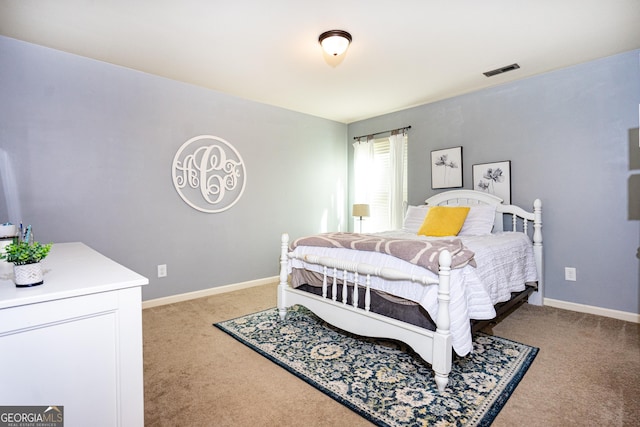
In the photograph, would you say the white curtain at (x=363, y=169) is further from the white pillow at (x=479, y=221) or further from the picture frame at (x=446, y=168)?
the white pillow at (x=479, y=221)

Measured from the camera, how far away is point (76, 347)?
1.00m

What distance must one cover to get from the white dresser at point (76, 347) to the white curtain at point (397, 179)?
374 centimetres

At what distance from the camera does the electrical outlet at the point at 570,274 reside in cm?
312

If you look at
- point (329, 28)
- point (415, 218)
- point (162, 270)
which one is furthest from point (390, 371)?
point (162, 270)

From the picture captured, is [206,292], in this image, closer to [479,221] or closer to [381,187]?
[381,187]

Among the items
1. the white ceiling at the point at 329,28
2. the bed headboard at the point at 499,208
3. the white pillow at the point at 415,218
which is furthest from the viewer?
the white pillow at the point at 415,218

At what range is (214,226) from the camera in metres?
3.73

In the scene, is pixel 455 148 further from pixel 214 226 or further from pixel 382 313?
pixel 214 226

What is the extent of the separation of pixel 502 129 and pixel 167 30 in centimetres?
331

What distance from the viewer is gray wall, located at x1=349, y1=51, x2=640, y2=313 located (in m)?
2.82

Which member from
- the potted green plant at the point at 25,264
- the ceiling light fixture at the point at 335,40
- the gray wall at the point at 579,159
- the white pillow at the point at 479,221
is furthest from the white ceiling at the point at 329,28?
the potted green plant at the point at 25,264

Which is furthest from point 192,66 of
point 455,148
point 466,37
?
point 455,148

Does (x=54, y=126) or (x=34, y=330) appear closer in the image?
(x=34, y=330)

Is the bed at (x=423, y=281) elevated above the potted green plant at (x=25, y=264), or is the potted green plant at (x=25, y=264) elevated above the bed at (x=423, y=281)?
the potted green plant at (x=25, y=264)
